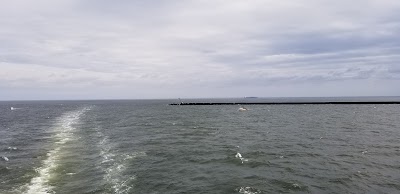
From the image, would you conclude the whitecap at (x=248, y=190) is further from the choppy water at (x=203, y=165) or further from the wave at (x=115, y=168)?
the wave at (x=115, y=168)

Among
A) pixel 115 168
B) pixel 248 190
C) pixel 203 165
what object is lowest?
pixel 248 190


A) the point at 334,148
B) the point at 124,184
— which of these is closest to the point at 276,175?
the point at 124,184

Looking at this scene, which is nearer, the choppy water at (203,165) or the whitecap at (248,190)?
the whitecap at (248,190)

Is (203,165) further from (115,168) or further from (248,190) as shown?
(248,190)

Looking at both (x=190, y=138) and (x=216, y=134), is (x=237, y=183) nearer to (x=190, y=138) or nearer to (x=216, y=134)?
(x=190, y=138)

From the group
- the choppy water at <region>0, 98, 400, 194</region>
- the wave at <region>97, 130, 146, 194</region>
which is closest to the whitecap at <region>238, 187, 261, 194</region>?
the choppy water at <region>0, 98, 400, 194</region>

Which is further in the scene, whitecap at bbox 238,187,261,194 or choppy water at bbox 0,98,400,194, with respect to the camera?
choppy water at bbox 0,98,400,194

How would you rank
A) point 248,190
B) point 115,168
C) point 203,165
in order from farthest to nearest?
point 203,165
point 115,168
point 248,190

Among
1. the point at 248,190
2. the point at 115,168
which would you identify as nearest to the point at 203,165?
the point at 115,168

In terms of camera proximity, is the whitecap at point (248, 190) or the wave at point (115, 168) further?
the wave at point (115, 168)

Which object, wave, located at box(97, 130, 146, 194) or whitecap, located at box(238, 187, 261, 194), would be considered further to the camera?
wave, located at box(97, 130, 146, 194)

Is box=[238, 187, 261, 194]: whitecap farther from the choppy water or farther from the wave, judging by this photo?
the wave

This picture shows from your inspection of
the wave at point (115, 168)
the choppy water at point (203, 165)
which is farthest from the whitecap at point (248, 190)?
the wave at point (115, 168)
